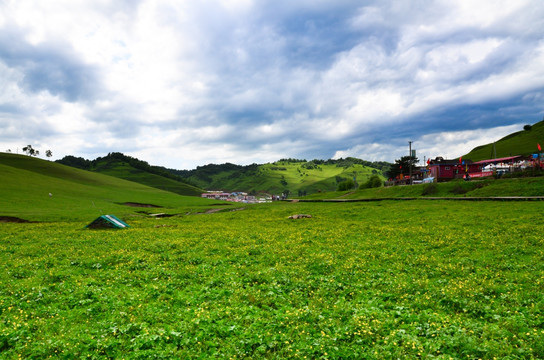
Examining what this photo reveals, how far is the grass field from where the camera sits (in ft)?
29.9

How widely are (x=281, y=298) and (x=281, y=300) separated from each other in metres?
0.17

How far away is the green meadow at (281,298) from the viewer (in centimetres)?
910

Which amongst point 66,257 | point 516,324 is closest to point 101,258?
point 66,257

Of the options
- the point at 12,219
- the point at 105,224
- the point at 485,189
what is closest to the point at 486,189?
the point at 485,189

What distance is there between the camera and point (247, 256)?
828 inches

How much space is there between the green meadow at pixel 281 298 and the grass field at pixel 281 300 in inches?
2.4

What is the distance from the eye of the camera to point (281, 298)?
13102 mm

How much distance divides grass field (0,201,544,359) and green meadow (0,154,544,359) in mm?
61

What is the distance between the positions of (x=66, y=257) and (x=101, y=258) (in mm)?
2815

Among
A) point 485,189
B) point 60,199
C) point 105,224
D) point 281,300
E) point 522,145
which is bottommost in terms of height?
point 281,300

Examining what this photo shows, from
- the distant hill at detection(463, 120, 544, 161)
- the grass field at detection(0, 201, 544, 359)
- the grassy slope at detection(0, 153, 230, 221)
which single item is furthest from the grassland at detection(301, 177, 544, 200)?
the distant hill at detection(463, 120, 544, 161)

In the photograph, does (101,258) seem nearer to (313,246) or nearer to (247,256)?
(247,256)

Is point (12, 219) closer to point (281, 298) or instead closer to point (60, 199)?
point (60, 199)

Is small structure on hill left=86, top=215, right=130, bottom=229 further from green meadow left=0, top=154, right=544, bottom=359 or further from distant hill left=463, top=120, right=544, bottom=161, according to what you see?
distant hill left=463, top=120, right=544, bottom=161
